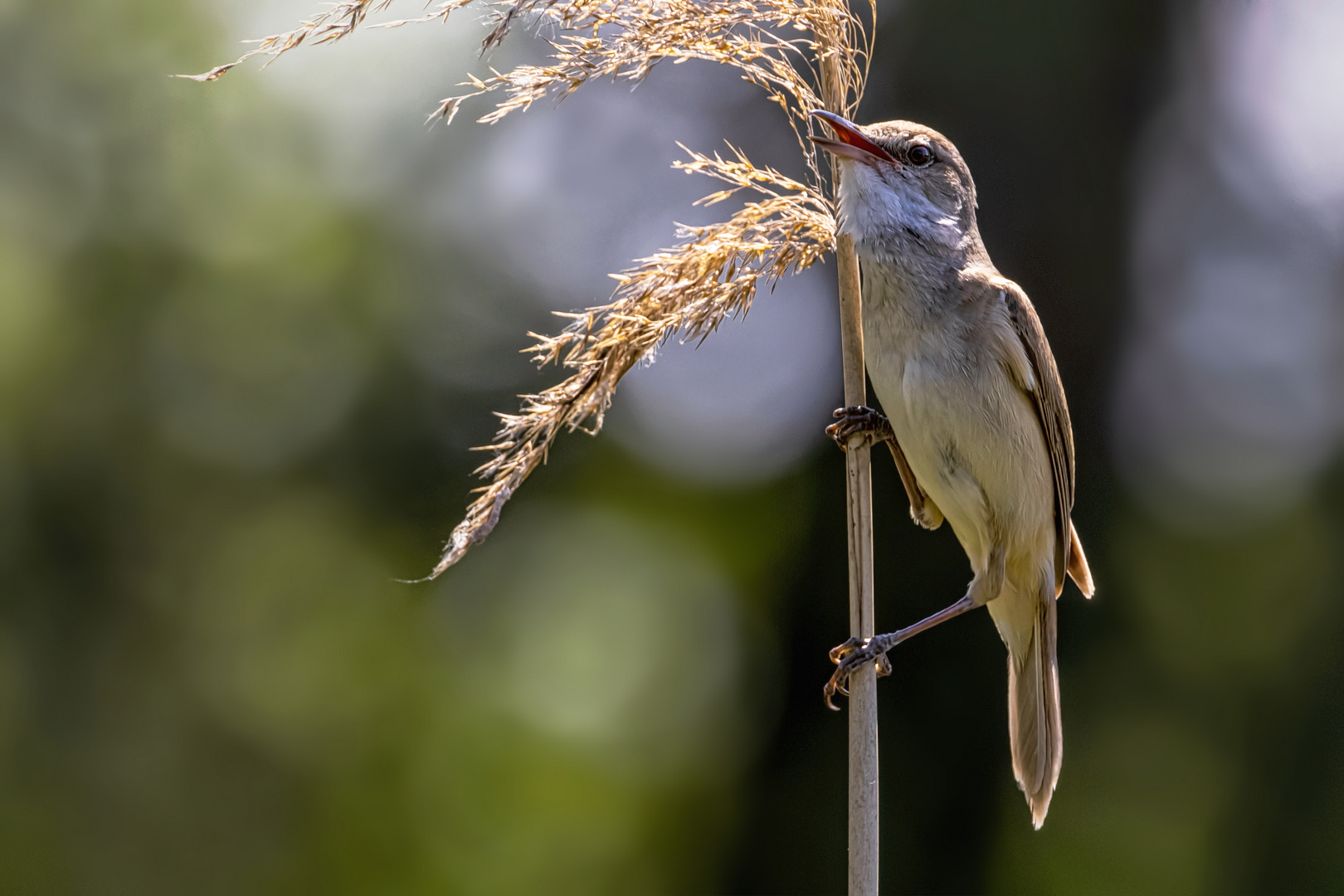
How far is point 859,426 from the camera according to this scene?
5.97 feet

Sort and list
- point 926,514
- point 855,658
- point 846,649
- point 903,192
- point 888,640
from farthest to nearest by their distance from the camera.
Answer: point 926,514 → point 903,192 → point 888,640 → point 846,649 → point 855,658

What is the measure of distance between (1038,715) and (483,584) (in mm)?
4150

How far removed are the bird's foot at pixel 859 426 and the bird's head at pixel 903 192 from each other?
13.1 inches

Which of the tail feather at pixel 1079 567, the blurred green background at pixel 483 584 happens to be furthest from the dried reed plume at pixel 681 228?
the blurred green background at pixel 483 584

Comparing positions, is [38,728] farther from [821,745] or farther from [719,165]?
[719,165]

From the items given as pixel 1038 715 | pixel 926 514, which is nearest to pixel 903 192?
pixel 926 514

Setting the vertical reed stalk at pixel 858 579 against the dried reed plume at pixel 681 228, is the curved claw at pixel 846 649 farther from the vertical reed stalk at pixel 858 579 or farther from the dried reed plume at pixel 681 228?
the dried reed plume at pixel 681 228

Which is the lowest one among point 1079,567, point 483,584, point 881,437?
point 483,584

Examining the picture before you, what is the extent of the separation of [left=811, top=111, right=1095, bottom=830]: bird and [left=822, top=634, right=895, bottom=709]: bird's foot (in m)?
0.03

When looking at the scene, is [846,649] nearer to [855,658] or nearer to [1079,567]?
[855,658]

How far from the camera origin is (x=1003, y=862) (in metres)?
4.17

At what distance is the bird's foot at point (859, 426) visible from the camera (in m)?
1.78

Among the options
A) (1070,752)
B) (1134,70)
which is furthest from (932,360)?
(1134,70)

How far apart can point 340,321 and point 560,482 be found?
177 centimetres
